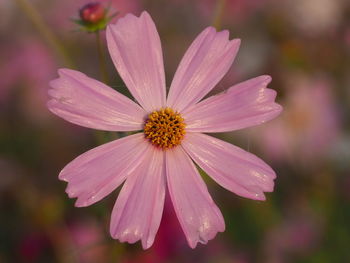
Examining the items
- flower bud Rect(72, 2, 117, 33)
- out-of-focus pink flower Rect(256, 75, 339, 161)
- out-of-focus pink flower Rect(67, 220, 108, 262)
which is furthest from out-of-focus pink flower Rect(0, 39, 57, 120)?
flower bud Rect(72, 2, 117, 33)

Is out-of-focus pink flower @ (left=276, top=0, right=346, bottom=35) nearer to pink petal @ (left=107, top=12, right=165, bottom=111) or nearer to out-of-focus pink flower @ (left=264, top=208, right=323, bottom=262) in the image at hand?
out-of-focus pink flower @ (left=264, top=208, right=323, bottom=262)

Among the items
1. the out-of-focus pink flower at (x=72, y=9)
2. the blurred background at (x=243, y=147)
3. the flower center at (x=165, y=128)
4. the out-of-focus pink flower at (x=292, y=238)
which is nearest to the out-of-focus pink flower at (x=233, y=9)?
the blurred background at (x=243, y=147)

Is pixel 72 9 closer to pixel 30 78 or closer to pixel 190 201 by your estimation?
pixel 30 78

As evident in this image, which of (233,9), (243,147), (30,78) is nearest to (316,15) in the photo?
(233,9)

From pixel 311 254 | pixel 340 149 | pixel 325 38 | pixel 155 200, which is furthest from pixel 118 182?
pixel 325 38

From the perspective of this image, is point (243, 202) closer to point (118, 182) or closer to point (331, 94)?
point (331, 94)

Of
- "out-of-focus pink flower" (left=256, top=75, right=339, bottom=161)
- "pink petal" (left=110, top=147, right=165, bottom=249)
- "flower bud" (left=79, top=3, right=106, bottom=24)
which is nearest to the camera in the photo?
"pink petal" (left=110, top=147, right=165, bottom=249)

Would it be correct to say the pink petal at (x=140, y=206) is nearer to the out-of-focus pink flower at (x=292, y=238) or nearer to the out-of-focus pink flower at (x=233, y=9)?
the out-of-focus pink flower at (x=292, y=238)
